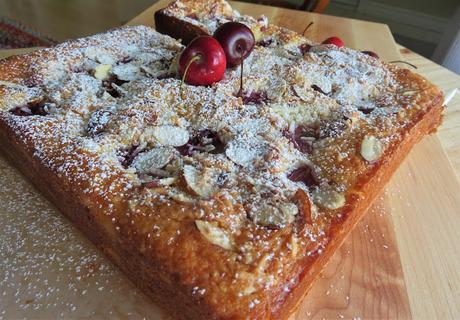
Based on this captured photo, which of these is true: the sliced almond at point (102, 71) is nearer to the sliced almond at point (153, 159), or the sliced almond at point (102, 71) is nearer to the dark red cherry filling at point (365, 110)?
the sliced almond at point (153, 159)

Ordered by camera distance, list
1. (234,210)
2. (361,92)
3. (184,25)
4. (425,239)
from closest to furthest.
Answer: (234,210) → (425,239) → (361,92) → (184,25)

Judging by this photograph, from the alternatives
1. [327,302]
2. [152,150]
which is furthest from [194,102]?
[327,302]

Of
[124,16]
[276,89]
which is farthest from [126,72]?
[124,16]

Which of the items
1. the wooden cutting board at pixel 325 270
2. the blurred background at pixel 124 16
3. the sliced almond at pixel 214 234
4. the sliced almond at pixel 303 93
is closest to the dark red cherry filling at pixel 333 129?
the sliced almond at pixel 303 93

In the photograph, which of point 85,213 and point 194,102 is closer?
point 85,213

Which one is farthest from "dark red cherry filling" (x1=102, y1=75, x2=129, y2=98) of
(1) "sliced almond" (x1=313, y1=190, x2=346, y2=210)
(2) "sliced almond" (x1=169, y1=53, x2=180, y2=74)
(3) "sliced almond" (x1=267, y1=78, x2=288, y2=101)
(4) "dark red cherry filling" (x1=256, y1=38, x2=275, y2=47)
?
(1) "sliced almond" (x1=313, y1=190, x2=346, y2=210)

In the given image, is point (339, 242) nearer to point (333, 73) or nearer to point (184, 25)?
point (333, 73)
